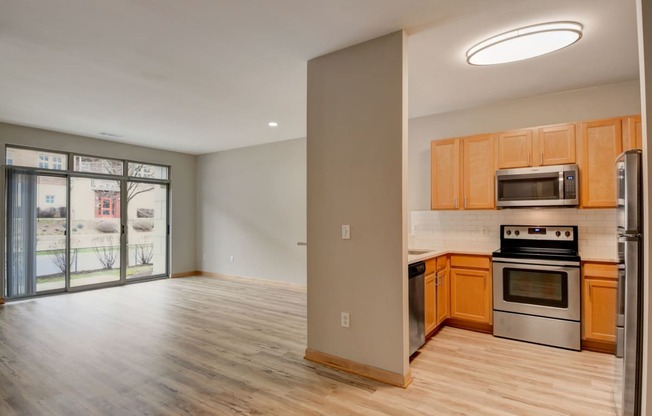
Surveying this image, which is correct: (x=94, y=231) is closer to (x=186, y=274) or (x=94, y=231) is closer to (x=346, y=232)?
(x=186, y=274)

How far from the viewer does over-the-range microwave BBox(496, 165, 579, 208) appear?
3.48m

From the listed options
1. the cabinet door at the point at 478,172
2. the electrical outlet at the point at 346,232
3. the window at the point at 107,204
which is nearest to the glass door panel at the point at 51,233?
the window at the point at 107,204

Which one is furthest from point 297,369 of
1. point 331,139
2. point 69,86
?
A: point 69,86

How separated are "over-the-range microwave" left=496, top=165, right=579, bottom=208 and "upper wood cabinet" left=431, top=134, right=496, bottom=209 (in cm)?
14

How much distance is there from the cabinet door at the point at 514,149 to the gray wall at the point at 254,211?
3354 millimetres

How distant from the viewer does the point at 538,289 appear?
3.51m

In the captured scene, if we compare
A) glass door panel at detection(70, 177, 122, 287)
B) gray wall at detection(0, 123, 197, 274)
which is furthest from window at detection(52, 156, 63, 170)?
glass door panel at detection(70, 177, 122, 287)

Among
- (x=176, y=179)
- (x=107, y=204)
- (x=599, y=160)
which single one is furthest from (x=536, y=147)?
(x=107, y=204)

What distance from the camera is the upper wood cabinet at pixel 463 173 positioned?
3.97 metres

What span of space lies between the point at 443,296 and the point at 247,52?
3.30 meters

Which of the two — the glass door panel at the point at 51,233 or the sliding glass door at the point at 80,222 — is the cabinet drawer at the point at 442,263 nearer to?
the sliding glass door at the point at 80,222

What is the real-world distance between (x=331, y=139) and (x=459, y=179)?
6.53 ft

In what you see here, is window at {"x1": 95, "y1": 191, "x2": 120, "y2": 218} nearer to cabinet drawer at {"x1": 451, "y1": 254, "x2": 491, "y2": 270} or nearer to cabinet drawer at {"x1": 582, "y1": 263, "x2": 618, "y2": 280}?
cabinet drawer at {"x1": 451, "y1": 254, "x2": 491, "y2": 270}

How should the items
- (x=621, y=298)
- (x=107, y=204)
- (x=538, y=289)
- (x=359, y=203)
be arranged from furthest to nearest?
(x=107, y=204)
(x=538, y=289)
(x=359, y=203)
(x=621, y=298)
